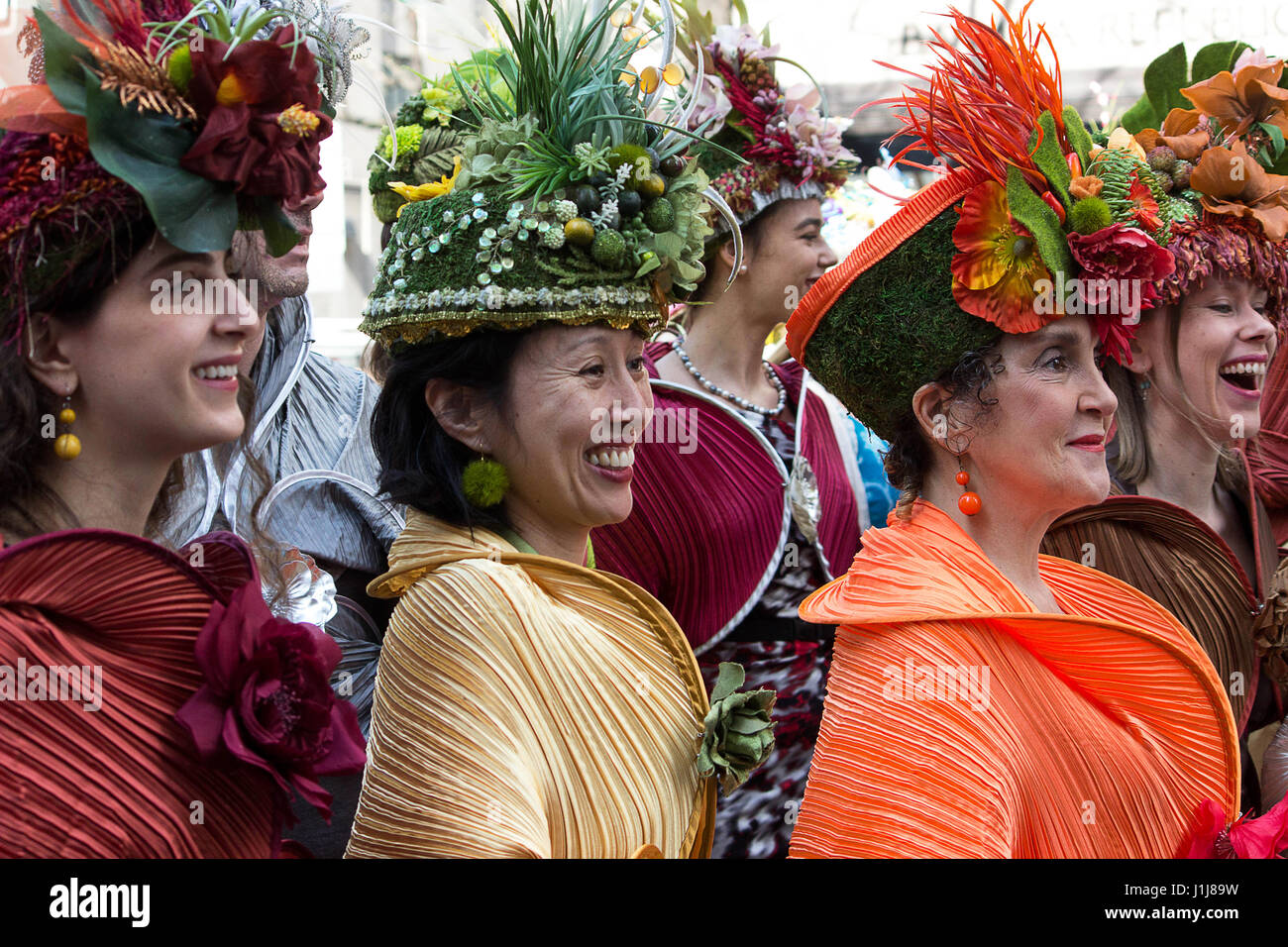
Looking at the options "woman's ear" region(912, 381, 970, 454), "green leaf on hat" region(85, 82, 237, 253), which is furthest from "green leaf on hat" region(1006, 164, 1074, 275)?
"green leaf on hat" region(85, 82, 237, 253)

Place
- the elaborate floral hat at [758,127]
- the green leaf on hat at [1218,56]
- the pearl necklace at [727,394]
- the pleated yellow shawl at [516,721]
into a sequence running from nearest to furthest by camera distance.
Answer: the pleated yellow shawl at [516,721] → the green leaf on hat at [1218,56] → the pearl necklace at [727,394] → the elaborate floral hat at [758,127]

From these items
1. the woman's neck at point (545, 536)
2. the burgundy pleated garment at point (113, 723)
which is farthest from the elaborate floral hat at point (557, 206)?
the burgundy pleated garment at point (113, 723)

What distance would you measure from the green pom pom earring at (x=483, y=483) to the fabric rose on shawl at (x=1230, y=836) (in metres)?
1.41

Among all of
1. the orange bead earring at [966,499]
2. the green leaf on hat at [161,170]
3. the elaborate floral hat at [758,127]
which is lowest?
the orange bead earring at [966,499]

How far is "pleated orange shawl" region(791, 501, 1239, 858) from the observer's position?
2.18 m

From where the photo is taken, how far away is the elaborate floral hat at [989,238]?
2.38m

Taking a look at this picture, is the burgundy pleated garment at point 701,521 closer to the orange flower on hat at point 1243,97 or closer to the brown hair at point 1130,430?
the brown hair at point 1130,430

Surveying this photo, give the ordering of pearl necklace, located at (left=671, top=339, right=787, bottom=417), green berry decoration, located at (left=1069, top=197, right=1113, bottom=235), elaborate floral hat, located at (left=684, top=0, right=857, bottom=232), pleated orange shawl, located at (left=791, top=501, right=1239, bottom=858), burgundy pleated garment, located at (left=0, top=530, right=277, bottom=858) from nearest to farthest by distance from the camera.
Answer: burgundy pleated garment, located at (left=0, top=530, right=277, bottom=858), pleated orange shawl, located at (left=791, top=501, right=1239, bottom=858), green berry decoration, located at (left=1069, top=197, right=1113, bottom=235), pearl necklace, located at (left=671, top=339, right=787, bottom=417), elaborate floral hat, located at (left=684, top=0, right=857, bottom=232)

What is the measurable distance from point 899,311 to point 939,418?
22 centimetres

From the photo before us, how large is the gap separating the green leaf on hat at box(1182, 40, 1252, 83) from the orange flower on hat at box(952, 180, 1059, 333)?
3.95ft

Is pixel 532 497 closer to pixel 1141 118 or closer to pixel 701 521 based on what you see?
pixel 701 521

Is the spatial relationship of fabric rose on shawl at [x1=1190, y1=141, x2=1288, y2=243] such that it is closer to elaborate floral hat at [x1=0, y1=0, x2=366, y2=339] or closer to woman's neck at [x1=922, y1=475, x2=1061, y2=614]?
woman's neck at [x1=922, y1=475, x2=1061, y2=614]

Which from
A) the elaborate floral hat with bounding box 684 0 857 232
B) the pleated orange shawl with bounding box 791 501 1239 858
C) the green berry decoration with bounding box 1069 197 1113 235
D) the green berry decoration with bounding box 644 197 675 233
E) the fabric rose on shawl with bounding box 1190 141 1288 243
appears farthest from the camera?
the elaborate floral hat with bounding box 684 0 857 232
